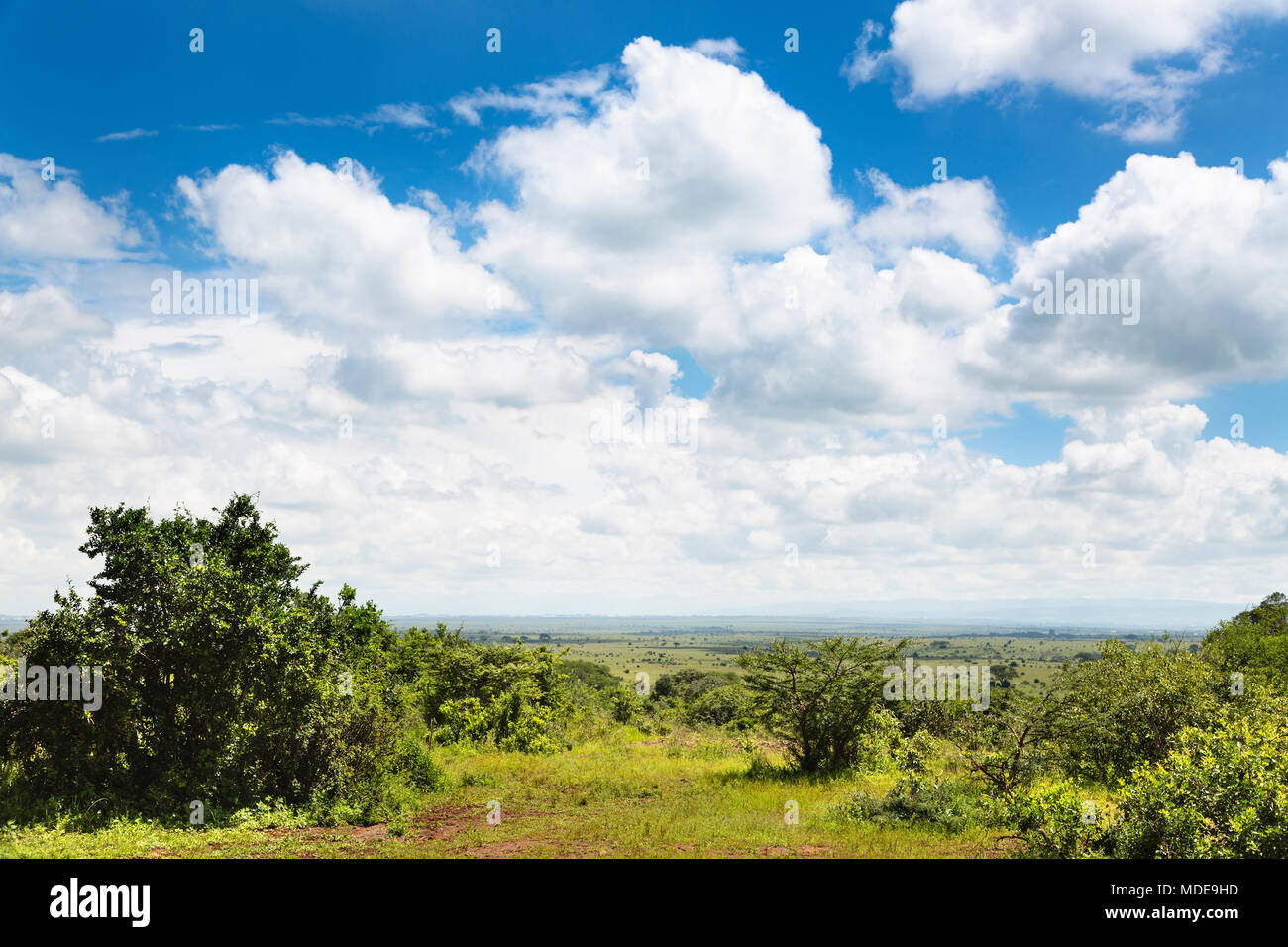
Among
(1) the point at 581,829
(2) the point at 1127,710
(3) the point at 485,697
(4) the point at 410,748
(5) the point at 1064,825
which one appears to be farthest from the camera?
(3) the point at 485,697

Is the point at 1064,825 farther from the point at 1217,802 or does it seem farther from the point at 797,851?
the point at 797,851

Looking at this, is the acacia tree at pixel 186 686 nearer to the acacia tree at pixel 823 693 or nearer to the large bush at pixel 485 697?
the large bush at pixel 485 697

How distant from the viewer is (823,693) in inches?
984

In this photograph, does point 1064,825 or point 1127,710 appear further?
point 1127,710

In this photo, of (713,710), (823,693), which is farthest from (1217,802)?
(713,710)

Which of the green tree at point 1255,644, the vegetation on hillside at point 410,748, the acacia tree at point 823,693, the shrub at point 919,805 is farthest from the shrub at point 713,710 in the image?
the shrub at point 919,805

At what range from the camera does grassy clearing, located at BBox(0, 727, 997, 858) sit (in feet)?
47.0

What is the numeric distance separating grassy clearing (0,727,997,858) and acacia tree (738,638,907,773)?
1519 mm

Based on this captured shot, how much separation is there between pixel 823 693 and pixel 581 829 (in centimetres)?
1090

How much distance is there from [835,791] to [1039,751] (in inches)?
243

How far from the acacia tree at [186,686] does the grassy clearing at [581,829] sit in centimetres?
167

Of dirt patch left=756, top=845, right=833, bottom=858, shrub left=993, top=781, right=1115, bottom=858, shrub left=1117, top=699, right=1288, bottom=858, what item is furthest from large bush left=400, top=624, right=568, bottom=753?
shrub left=1117, top=699, right=1288, bottom=858
